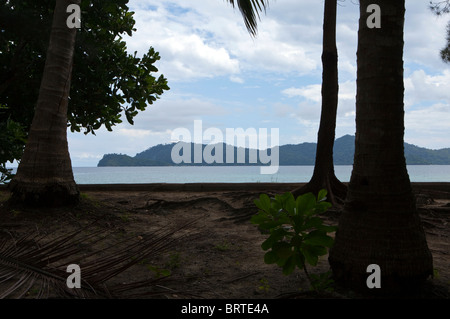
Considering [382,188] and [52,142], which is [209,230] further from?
[382,188]

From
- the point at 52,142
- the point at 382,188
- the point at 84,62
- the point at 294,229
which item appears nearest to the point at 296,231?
the point at 294,229

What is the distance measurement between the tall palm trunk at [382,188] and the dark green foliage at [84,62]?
23.0 ft

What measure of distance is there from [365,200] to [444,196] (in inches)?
322

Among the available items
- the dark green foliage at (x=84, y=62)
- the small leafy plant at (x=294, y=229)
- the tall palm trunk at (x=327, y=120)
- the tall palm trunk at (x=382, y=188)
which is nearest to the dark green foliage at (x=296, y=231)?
the small leafy plant at (x=294, y=229)

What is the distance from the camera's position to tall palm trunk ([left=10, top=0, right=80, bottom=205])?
20.0 feet

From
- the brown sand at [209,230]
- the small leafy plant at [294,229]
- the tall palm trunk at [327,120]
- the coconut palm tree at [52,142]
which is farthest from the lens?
the tall palm trunk at [327,120]

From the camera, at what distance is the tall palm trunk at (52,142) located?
6.09 meters

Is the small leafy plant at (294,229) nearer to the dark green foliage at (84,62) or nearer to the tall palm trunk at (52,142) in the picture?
the tall palm trunk at (52,142)

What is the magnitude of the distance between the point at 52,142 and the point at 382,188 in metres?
5.19

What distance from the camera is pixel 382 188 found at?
3.17m

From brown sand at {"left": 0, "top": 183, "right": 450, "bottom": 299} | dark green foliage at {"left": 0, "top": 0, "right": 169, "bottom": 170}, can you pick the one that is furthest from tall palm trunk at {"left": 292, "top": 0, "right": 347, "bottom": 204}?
dark green foliage at {"left": 0, "top": 0, "right": 169, "bottom": 170}

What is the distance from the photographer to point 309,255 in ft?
9.94
